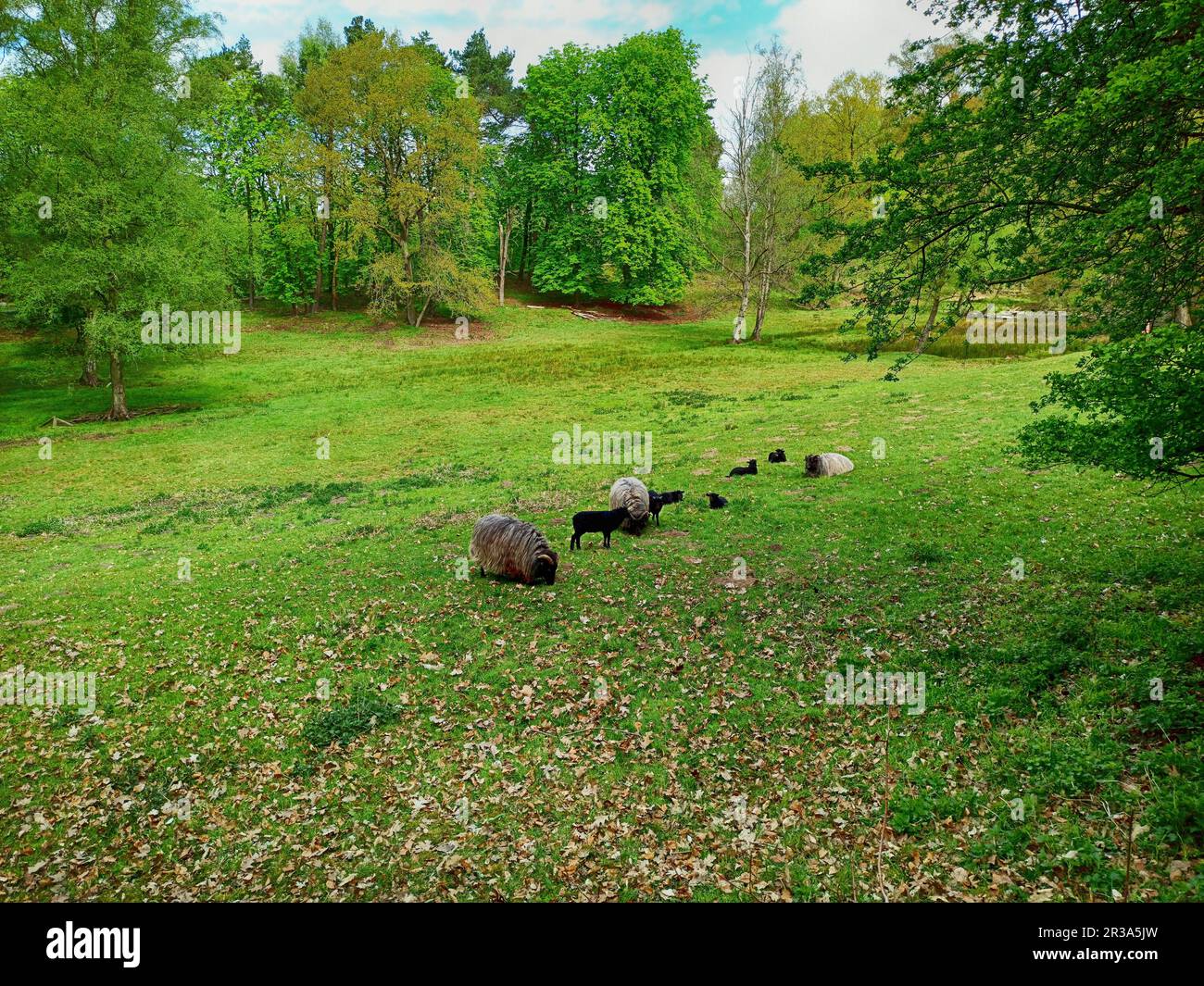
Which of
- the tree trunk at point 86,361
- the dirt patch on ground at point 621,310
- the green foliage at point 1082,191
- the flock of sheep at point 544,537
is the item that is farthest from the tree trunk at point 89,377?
the green foliage at point 1082,191

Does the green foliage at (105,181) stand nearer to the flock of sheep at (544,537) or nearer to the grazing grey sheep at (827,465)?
the flock of sheep at (544,537)

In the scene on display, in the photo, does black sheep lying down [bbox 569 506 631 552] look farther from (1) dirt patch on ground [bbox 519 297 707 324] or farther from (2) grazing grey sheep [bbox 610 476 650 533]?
(1) dirt patch on ground [bbox 519 297 707 324]

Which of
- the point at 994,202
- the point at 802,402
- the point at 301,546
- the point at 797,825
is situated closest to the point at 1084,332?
the point at 994,202

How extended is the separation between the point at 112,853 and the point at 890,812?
36.1 feet

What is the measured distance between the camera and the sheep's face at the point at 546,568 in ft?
51.0

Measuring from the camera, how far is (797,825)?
331 inches

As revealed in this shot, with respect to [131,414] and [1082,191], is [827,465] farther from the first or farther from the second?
[131,414]

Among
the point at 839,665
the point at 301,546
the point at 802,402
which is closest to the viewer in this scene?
the point at 839,665

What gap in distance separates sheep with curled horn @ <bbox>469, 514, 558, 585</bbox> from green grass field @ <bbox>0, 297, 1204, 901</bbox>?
79 cm

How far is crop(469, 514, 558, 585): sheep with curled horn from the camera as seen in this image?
615 inches

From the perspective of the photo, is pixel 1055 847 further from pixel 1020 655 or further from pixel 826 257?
pixel 826 257

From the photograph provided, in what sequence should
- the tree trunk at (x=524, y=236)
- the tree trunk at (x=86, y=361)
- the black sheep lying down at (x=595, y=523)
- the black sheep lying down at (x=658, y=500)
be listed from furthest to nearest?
the tree trunk at (x=524, y=236) → the tree trunk at (x=86, y=361) → the black sheep lying down at (x=658, y=500) → the black sheep lying down at (x=595, y=523)

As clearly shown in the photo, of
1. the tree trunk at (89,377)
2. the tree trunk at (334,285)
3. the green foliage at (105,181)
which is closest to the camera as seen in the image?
the green foliage at (105,181)

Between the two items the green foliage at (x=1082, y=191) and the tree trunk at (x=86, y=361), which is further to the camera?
the tree trunk at (x=86, y=361)
